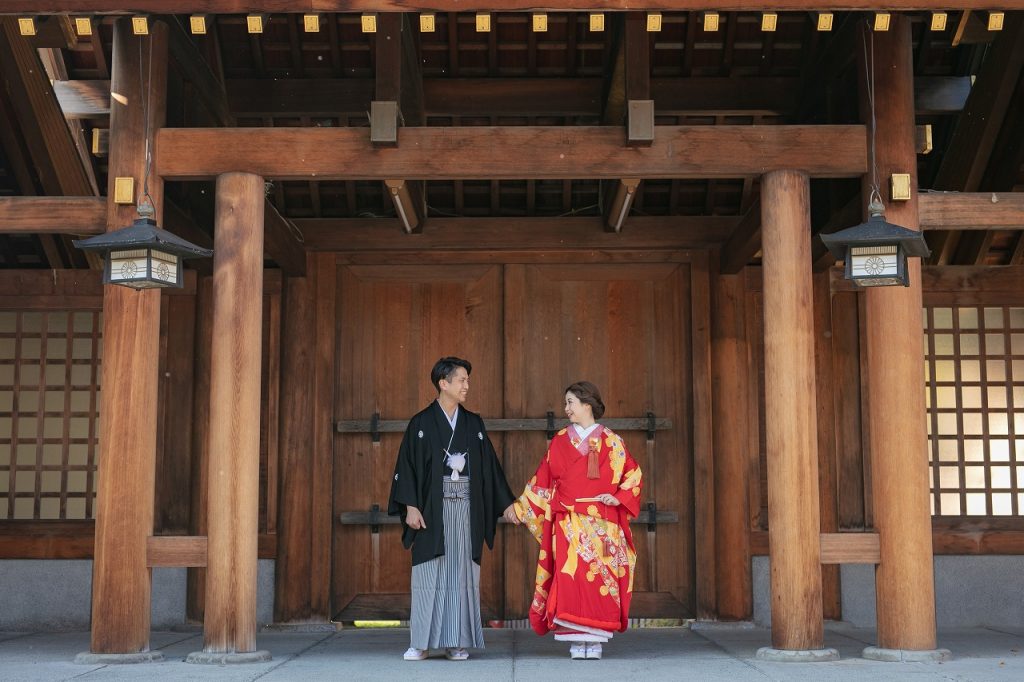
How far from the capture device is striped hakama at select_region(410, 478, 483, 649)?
20.2ft

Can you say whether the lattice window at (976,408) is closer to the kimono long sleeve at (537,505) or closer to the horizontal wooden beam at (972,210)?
the horizontal wooden beam at (972,210)

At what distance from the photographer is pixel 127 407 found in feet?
19.4

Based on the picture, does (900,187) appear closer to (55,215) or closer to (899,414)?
(899,414)

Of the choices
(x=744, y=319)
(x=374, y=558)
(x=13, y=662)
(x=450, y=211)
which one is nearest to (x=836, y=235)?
(x=744, y=319)

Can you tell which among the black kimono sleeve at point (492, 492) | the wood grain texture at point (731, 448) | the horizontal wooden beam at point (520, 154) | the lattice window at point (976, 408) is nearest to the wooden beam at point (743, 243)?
the wood grain texture at point (731, 448)

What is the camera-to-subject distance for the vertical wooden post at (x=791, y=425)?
5.77 metres

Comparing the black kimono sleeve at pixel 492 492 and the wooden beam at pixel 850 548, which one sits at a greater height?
the black kimono sleeve at pixel 492 492

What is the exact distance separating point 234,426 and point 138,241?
1076mm

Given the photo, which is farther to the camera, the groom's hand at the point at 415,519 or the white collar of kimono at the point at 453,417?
the white collar of kimono at the point at 453,417

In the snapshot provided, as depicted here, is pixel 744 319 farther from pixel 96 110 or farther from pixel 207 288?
pixel 96 110

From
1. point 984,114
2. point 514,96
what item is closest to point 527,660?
point 514,96

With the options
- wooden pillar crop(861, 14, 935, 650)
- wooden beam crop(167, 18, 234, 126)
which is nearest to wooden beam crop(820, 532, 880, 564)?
wooden pillar crop(861, 14, 935, 650)

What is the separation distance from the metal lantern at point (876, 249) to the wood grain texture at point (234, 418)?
2851 millimetres

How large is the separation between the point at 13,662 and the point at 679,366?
14.7 feet
